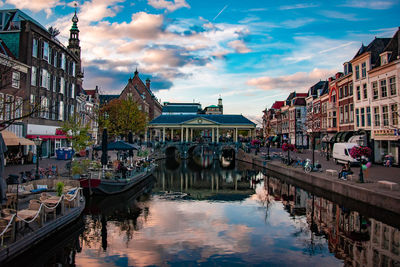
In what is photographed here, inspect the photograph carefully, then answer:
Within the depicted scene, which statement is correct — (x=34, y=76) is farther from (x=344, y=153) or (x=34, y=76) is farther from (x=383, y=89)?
(x=383, y=89)

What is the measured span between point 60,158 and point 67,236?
97.7ft

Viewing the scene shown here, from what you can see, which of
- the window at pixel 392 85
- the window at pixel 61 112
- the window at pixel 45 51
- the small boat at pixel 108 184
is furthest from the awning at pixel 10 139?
the window at pixel 392 85

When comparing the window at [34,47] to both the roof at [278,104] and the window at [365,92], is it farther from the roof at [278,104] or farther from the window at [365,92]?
the roof at [278,104]

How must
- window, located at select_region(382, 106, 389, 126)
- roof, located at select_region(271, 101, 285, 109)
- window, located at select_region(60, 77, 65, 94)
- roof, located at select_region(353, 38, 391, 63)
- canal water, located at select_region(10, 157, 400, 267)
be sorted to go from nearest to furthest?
canal water, located at select_region(10, 157, 400, 267), window, located at select_region(382, 106, 389, 126), roof, located at select_region(353, 38, 391, 63), window, located at select_region(60, 77, 65, 94), roof, located at select_region(271, 101, 285, 109)

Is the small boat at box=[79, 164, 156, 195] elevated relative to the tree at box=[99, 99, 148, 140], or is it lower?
lower

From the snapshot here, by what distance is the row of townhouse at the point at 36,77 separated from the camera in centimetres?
3341

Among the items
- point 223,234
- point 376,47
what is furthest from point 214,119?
point 223,234

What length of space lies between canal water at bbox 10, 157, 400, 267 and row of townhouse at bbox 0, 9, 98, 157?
16935mm

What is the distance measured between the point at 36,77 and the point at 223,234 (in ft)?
115

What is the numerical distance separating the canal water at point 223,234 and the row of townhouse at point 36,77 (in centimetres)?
1694

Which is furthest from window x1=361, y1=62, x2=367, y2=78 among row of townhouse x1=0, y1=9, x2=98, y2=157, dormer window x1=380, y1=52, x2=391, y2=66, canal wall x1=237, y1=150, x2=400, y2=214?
row of townhouse x1=0, y1=9, x2=98, y2=157

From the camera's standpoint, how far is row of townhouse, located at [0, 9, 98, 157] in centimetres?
3341

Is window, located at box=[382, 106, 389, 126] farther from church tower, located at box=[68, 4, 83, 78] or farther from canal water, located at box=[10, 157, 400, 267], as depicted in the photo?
church tower, located at box=[68, 4, 83, 78]

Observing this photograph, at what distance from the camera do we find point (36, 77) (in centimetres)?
3875
